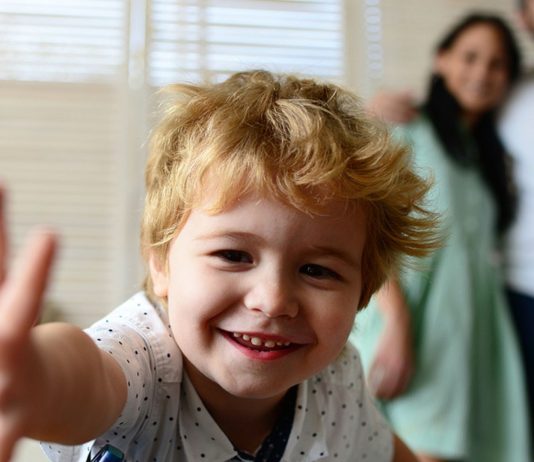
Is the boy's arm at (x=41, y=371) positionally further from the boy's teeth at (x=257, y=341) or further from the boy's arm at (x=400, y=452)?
the boy's arm at (x=400, y=452)

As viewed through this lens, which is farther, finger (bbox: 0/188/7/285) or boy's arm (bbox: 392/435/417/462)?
boy's arm (bbox: 392/435/417/462)

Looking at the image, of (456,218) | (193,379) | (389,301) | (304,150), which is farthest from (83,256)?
(304,150)

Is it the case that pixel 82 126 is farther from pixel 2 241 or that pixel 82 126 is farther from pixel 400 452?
pixel 2 241

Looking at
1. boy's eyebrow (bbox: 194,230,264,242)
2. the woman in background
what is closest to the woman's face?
the woman in background

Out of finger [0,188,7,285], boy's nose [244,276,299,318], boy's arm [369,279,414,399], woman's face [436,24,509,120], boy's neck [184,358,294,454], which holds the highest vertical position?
woman's face [436,24,509,120]

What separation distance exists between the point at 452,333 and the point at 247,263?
0.87 meters

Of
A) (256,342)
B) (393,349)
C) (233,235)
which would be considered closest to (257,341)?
(256,342)

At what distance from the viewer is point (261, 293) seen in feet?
2.13

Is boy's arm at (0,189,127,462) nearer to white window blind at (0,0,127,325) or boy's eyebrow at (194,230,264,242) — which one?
boy's eyebrow at (194,230,264,242)

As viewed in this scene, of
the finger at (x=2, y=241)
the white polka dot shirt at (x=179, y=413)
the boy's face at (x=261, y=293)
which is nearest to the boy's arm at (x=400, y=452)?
the white polka dot shirt at (x=179, y=413)

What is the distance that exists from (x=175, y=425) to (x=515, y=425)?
0.99 m

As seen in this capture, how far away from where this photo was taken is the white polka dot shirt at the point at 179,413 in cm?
67

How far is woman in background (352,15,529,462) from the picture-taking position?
1.41m

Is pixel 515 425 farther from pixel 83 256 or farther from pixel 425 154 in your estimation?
pixel 83 256
